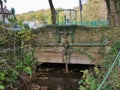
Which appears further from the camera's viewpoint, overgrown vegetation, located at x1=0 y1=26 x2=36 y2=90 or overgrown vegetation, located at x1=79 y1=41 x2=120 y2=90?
overgrown vegetation, located at x1=0 y1=26 x2=36 y2=90

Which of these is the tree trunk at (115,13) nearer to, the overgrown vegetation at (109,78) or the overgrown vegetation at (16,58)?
the overgrown vegetation at (109,78)

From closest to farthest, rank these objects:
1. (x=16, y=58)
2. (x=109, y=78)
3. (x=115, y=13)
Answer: (x=109, y=78) → (x=16, y=58) → (x=115, y=13)

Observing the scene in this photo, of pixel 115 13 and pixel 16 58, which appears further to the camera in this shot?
pixel 115 13

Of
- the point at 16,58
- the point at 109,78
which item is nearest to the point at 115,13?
the point at 16,58

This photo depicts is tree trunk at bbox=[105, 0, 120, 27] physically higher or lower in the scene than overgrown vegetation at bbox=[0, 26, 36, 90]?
higher

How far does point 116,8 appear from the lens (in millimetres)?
15102

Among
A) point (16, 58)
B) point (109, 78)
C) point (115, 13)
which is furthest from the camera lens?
point (115, 13)

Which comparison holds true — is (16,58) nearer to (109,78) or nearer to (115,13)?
(109,78)

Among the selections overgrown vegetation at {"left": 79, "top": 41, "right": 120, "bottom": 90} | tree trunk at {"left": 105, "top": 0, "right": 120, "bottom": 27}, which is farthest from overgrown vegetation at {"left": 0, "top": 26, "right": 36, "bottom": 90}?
tree trunk at {"left": 105, "top": 0, "right": 120, "bottom": 27}

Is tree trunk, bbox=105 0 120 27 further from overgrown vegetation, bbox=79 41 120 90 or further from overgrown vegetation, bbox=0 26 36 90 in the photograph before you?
overgrown vegetation, bbox=0 26 36 90

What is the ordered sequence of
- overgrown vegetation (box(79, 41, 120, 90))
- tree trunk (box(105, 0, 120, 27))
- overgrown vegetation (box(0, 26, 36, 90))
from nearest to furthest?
1. overgrown vegetation (box(79, 41, 120, 90))
2. overgrown vegetation (box(0, 26, 36, 90))
3. tree trunk (box(105, 0, 120, 27))

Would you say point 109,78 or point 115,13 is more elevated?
point 115,13

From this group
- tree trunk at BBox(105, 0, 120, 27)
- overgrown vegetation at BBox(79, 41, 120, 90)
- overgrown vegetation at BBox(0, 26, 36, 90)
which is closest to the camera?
overgrown vegetation at BBox(79, 41, 120, 90)

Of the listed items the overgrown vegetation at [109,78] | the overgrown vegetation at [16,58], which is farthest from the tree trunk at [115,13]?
the overgrown vegetation at [16,58]
